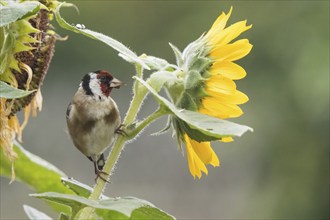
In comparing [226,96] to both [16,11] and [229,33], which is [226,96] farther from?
[16,11]

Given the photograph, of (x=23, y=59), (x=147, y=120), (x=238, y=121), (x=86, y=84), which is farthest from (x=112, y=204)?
(x=238, y=121)

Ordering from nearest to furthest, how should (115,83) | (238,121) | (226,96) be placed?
(226,96) < (115,83) < (238,121)

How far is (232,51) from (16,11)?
0.14 meters

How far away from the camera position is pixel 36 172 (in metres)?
0.83

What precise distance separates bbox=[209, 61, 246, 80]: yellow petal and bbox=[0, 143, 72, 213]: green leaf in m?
0.19

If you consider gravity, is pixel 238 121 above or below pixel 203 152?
above

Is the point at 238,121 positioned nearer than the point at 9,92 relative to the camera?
No

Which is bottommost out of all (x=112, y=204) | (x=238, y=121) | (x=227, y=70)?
(x=112, y=204)

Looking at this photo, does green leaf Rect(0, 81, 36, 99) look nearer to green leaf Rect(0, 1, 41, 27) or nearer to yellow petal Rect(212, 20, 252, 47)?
green leaf Rect(0, 1, 41, 27)

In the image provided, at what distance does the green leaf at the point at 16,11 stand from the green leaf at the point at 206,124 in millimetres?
69

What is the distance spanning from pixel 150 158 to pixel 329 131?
1901 mm

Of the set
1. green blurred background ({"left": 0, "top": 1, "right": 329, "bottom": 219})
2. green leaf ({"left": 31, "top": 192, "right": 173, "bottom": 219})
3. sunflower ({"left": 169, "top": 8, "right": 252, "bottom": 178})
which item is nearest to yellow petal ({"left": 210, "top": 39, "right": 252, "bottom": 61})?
sunflower ({"left": 169, "top": 8, "right": 252, "bottom": 178})

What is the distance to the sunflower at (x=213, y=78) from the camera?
2.15 ft

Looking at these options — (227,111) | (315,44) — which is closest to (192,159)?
(227,111)
